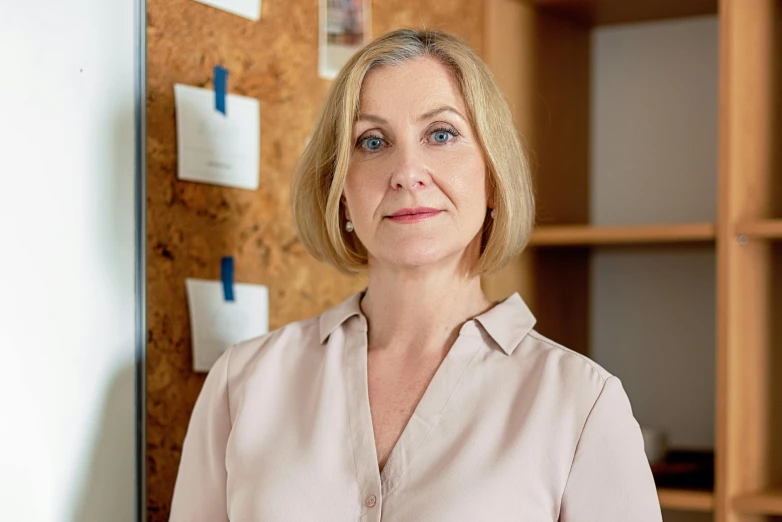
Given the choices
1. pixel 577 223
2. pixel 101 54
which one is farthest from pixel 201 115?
pixel 577 223

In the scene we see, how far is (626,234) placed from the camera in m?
2.22

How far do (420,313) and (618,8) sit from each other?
123 cm

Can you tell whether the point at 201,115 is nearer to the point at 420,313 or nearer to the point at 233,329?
the point at 233,329

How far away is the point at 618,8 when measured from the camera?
8.35 feet

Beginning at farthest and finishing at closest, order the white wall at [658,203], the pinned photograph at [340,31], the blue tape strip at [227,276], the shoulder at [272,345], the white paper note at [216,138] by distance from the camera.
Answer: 1. the white wall at [658,203]
2. the pinned photograph at [340,31]
3. the blue tape strip at [227,276]
4. the white paper note at [216,138]
5. the shoulder at [272,345]

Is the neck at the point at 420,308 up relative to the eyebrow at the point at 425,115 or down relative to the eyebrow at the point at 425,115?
down

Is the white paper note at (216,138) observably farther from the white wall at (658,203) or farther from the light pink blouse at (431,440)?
the white wall at (658,203)

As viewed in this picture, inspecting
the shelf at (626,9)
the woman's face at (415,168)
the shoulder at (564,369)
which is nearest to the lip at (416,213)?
the woman's face at (415,168)

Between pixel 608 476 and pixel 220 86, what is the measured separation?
100 cm

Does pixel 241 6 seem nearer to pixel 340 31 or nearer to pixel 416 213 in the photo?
pixel 340 31

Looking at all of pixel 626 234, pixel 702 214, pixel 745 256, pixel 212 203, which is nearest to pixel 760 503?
pixel 745 256

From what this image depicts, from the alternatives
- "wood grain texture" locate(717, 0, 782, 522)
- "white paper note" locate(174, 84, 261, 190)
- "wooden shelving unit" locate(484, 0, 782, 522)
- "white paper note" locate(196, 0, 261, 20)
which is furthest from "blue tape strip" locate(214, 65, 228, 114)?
"wood grain texture" locate(717, 0, 782, 522)

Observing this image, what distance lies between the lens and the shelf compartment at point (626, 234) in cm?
213

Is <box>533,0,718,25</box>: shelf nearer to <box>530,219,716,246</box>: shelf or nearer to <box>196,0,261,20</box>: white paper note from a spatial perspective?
<box>530,219,716,246</box>: shelf
